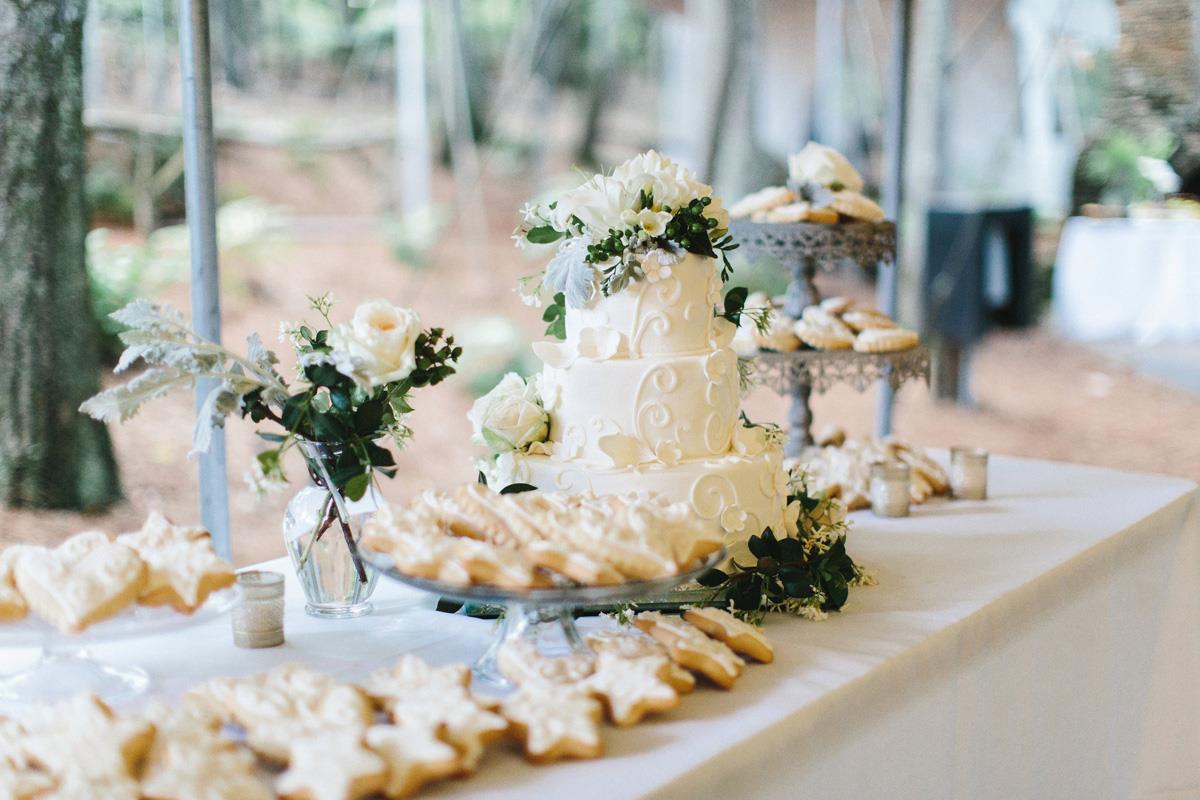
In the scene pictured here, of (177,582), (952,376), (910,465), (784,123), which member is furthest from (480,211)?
(177,582)

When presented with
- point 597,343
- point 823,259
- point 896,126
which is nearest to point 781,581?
point 597,343

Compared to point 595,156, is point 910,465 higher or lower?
lower

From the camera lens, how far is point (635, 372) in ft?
5.78

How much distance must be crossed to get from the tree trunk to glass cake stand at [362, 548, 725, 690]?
260 centimetres

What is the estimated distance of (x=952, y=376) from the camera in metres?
6.52

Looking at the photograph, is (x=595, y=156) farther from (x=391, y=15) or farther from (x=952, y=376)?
(x=952, y=376)

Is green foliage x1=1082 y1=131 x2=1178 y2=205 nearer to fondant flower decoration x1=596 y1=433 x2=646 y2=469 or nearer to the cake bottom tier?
the cake bottom tier

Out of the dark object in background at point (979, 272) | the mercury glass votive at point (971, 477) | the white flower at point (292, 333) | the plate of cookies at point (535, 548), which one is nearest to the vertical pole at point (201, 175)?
the white flower at point (292, 333)

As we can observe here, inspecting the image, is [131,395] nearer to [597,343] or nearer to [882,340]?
[597,343]

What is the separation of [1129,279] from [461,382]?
11.4 feet

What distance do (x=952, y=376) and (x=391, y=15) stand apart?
12.2 ft

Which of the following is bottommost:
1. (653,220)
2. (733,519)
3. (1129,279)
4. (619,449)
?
(733,519)

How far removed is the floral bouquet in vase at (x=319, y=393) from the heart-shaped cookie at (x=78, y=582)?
194 millimetres

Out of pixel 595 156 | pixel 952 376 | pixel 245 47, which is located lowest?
pixel 952 376
